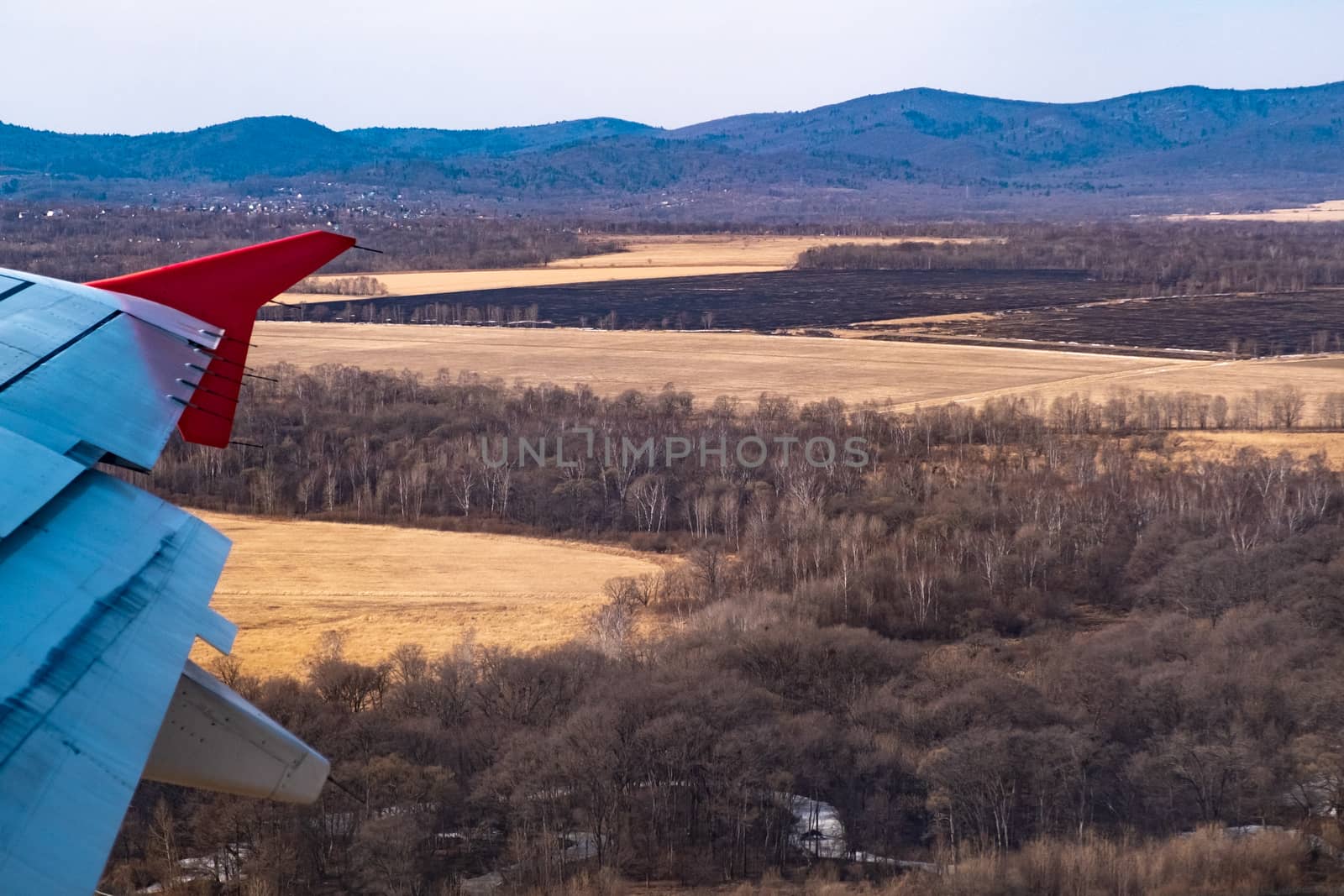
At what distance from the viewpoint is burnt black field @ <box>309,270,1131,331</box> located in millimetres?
129625

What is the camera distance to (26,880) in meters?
5.69

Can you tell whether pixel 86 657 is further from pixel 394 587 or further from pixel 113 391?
pixel 394 587

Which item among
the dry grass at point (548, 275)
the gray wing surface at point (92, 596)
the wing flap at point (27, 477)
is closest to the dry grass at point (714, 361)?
the dry grass at point (548, 275)

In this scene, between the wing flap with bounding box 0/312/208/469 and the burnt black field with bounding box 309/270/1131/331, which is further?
the burnt black field with bounding box 309/270/1131/331

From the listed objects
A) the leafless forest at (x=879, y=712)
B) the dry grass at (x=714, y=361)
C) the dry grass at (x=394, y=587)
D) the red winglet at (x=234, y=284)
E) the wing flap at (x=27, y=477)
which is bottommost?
the dry grass at (x=394, y=587)

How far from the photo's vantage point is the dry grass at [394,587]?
42.2m

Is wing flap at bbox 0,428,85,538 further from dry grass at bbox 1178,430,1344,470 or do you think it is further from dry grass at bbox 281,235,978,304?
dry grass at bbox 281,235,978,304

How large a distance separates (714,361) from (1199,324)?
47.6 m

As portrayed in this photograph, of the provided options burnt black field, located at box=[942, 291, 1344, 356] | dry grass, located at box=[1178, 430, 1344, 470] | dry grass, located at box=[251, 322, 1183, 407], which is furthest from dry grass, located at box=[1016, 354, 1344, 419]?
dry grass, located at box=[1178, 430, 1344, 470]

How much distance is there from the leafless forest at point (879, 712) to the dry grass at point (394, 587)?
7.85 feet

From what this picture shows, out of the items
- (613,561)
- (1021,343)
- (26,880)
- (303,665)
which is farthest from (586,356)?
(26,880)

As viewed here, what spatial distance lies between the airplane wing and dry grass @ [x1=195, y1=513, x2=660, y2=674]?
25659 mm

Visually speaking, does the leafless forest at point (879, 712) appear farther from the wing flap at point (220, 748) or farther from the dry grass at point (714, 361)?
the dry grass at point (714, 361)

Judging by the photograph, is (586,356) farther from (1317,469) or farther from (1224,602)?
(1224,602)
